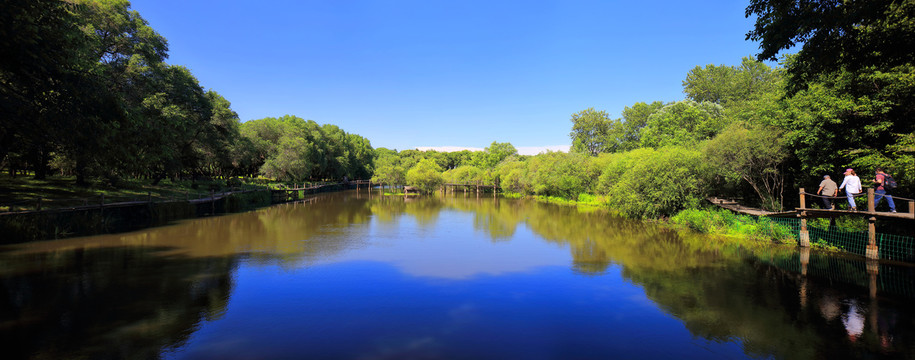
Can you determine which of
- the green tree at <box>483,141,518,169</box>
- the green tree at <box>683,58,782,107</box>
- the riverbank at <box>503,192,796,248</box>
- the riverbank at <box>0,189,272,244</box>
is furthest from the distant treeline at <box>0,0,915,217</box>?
the green tree at <box>483,141,518,169</box>

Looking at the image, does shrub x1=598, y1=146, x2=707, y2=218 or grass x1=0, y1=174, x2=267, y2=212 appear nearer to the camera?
grass x1=0, y1=174, x2=267, y2=212

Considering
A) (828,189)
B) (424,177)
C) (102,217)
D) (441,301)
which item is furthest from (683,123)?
(102,217)

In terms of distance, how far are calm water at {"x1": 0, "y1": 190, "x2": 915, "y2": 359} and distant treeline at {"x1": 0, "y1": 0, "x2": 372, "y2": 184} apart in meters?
4.30

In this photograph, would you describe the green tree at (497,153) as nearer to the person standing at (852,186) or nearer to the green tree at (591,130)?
the green tree at (591,130)

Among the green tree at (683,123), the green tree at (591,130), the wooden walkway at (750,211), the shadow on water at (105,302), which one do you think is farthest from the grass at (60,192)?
the green tree at (591,130)

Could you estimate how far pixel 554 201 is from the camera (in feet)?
151

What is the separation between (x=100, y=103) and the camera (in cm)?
1262

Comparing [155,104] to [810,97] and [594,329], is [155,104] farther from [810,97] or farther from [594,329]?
[810,97]

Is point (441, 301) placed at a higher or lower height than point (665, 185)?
lower

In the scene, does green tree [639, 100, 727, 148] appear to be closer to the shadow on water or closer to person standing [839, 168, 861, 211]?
person standing [839, 168, 861, 211]

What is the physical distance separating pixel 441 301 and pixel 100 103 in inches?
499

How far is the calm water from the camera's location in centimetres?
741

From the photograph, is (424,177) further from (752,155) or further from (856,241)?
(856,241)

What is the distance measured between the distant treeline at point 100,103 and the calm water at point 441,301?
14.1 ft
